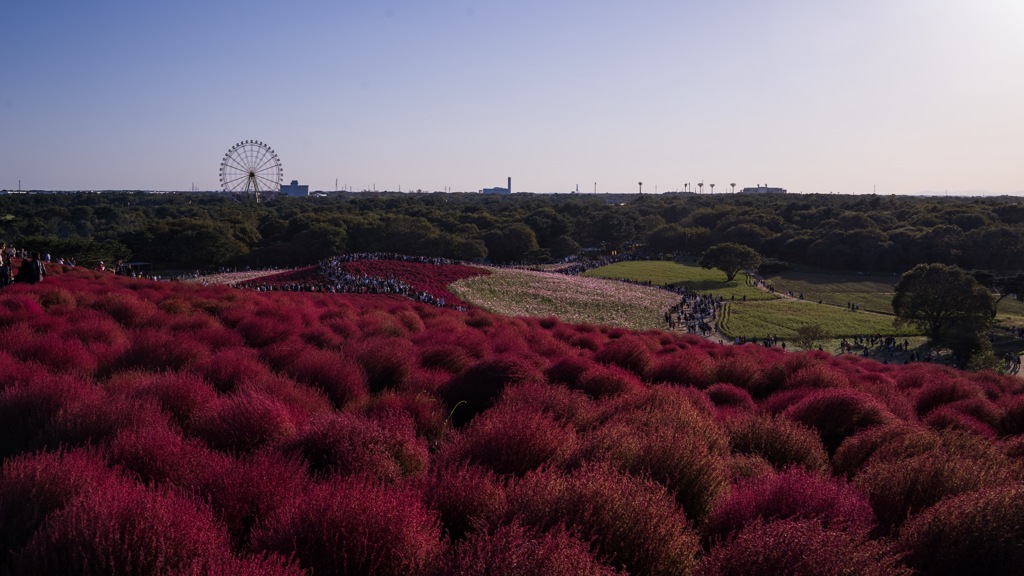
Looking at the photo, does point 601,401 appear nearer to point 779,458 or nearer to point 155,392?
point 779,458

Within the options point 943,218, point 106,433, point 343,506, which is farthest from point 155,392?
point 943,218

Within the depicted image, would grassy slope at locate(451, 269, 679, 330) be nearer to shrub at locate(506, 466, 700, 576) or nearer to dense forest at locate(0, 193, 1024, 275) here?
dense forest at locate(0, 193, 1024, 275)

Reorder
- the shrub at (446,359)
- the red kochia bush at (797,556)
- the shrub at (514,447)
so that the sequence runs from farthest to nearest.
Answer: the shrub at (446,359), the shrub at (514,447), the red kochia bush at (797,556)

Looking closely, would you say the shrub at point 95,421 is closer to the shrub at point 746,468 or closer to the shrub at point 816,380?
the shrub at point 746,468

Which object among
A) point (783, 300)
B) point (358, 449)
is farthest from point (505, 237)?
point (358, 449)

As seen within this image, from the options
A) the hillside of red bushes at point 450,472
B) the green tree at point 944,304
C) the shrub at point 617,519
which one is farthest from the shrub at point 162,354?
the green tree at point 944,304

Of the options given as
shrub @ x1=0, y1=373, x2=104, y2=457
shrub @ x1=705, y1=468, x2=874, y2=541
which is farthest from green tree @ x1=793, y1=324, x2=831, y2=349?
shrub @ x1=0, y1=373, x2=104, y2=457
